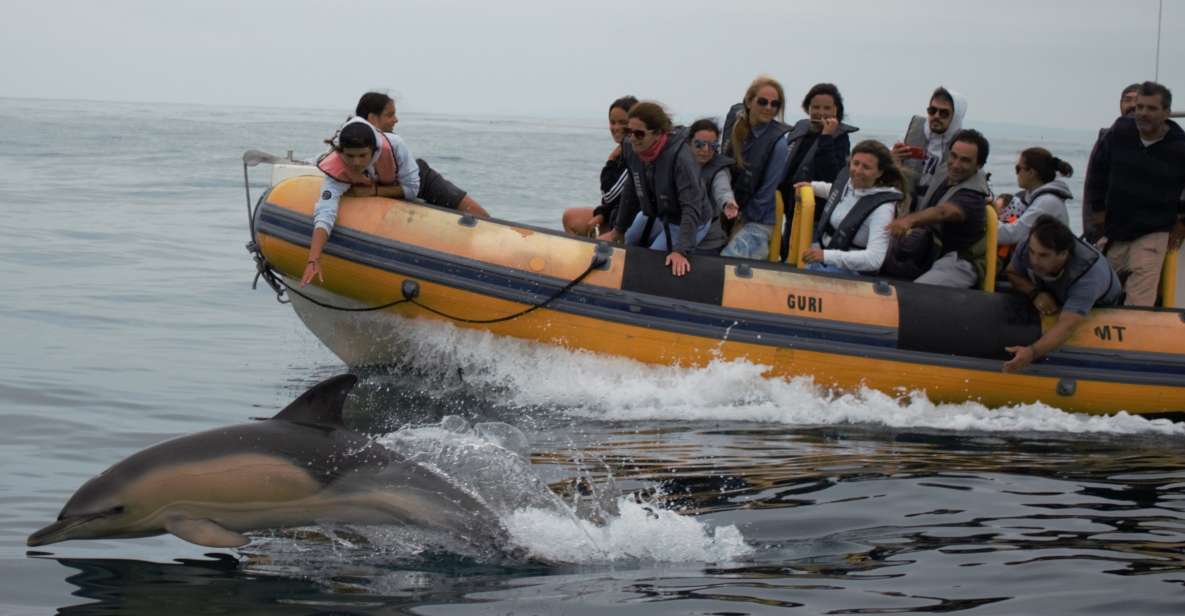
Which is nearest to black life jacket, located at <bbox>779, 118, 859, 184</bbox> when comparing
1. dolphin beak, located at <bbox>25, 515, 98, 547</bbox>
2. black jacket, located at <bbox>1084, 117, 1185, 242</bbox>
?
black jacket, located at <bbox>1084, 117, 1185, 242</bbox>

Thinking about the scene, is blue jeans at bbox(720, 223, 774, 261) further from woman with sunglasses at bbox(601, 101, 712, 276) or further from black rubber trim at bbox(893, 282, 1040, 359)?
black rubber trim at bbox(893, 282, 1040, 359)

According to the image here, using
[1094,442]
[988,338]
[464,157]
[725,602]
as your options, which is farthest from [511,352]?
[464,157]

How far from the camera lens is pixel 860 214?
950 centimetres

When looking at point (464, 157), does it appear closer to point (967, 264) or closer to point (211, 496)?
point (967, 264)

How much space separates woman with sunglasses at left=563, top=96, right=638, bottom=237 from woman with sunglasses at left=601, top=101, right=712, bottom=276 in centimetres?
29

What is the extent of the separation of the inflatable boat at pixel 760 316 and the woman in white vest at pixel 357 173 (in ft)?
0.62

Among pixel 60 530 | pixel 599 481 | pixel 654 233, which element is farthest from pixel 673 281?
pixel 60 530

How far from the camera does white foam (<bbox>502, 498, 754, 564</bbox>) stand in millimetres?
6074

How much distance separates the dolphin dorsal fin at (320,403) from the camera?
19.1 feet

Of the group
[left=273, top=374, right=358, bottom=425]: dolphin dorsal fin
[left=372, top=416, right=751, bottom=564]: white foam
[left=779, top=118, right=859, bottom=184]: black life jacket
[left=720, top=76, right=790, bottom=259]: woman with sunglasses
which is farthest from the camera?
[left=779, top=118, right=859, bottom=184]: black life jacket

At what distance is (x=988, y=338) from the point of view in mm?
9617

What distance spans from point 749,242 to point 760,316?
3.01 ft

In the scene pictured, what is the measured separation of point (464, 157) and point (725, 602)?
35752 mm

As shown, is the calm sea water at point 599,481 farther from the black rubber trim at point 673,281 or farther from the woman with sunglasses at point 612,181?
the woman with sunglasses at point 612,181
